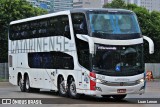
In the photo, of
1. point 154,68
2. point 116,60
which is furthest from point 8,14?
point 116,60

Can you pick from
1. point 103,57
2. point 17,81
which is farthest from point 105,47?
point 17,81

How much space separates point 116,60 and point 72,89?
2.88m

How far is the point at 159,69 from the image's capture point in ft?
181

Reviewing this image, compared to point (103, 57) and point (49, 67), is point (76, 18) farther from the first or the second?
point (49, 67)

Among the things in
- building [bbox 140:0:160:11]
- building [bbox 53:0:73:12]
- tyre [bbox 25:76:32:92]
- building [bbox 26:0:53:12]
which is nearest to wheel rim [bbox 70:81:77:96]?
tyre [bbox 25:76:32:92]

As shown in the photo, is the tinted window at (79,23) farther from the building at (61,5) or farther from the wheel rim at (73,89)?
the building at (61,5)

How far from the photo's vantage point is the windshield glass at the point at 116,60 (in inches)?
756

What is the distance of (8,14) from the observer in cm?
5256

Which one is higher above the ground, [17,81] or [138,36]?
[138,36]

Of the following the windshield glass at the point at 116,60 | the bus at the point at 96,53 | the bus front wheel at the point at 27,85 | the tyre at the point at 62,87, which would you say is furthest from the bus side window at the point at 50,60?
the windshield glass at the point at 116,60

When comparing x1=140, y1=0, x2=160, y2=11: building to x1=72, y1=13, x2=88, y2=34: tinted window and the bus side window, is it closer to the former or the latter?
the bus side window

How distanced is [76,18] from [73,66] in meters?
2.06

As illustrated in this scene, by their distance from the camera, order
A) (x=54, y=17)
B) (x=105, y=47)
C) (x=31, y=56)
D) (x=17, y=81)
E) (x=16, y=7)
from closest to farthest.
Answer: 1. (x=105, y=47)
2. (x=54, y=17)
3. (x=31, y=56)
4. (x=17, y=81)
5. (x=16, y=7)

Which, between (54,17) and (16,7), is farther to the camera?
(16,7)
